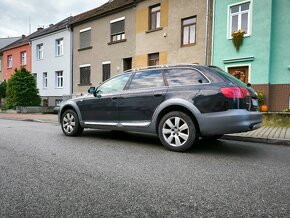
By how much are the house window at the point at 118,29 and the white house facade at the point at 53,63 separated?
5375mm

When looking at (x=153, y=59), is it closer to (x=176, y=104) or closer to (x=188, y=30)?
(x=188, y=30)

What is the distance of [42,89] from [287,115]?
2301 cm

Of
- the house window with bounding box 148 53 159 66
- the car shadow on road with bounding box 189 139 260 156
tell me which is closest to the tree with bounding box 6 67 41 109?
the house window with bounding box 148 53 159 66

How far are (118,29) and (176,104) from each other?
50.3 feet

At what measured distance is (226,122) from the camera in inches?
187

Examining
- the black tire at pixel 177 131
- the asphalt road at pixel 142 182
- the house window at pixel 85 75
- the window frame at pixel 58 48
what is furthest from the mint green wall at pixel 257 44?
the window frame at pixel 58 48

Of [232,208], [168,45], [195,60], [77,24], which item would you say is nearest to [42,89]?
[77,24]

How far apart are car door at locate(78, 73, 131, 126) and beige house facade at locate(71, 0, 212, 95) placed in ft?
30.1

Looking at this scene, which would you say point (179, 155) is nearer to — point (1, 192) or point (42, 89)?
point (1, 192)

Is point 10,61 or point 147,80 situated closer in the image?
point 147,80

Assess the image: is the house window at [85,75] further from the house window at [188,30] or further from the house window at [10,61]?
the house window at [10,61]

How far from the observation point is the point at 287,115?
9.45 metres

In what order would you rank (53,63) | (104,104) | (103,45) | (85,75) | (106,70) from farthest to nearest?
1. (53,63)
2. (85,75)
3. (103,45)
4. (106,70)
5. (104,104)

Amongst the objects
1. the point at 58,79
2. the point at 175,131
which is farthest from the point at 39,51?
the point at 175,131
